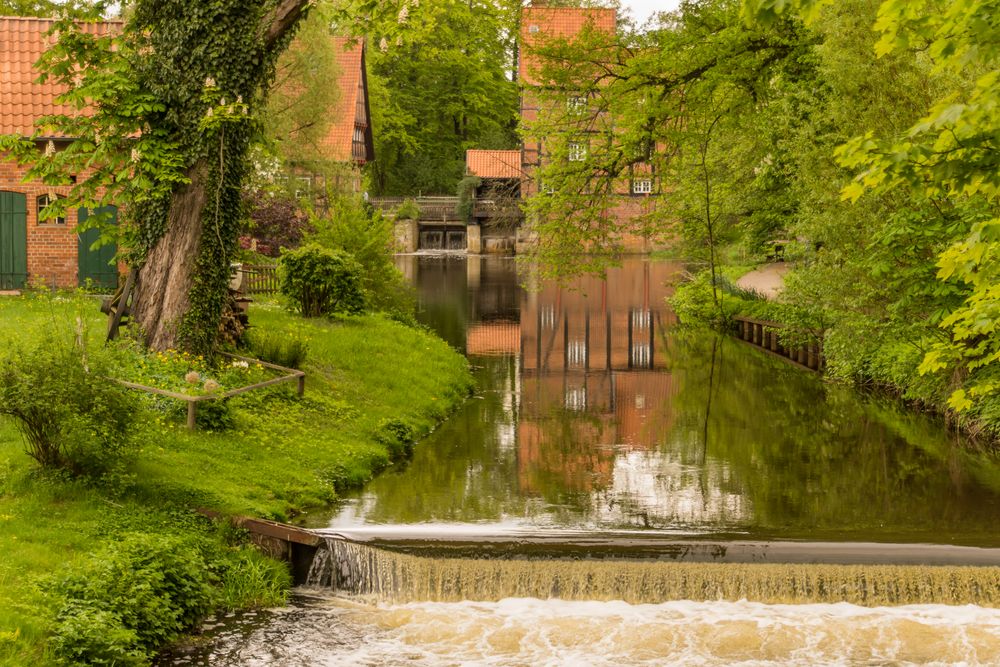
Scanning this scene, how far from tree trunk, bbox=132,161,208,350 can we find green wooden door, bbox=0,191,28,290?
9.60 m

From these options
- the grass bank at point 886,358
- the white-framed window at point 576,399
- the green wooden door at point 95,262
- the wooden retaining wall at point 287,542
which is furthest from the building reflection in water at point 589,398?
the green wooden door at point 95,262

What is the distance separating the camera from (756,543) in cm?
1146

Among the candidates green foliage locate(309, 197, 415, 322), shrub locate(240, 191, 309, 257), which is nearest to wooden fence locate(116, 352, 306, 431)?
green foliage locate(309, 197, 415, 322)

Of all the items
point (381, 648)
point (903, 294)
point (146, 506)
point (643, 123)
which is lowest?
point (381, 648)

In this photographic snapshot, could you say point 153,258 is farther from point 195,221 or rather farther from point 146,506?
point 146,506

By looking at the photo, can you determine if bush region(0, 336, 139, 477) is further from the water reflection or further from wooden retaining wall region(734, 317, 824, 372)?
wooden retaining wall region(734, 317, 824, 372)

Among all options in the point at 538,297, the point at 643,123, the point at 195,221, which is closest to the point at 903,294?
the point at 643,123

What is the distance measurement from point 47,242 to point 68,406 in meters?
14.6

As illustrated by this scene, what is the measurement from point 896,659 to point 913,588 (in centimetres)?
131

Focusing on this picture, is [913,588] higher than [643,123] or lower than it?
lower

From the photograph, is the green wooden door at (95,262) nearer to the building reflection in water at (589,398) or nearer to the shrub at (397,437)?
the building reflection in water at (589,398)

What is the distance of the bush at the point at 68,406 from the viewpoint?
10.7m

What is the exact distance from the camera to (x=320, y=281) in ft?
72.0

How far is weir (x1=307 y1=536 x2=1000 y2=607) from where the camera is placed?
10.9 metres
